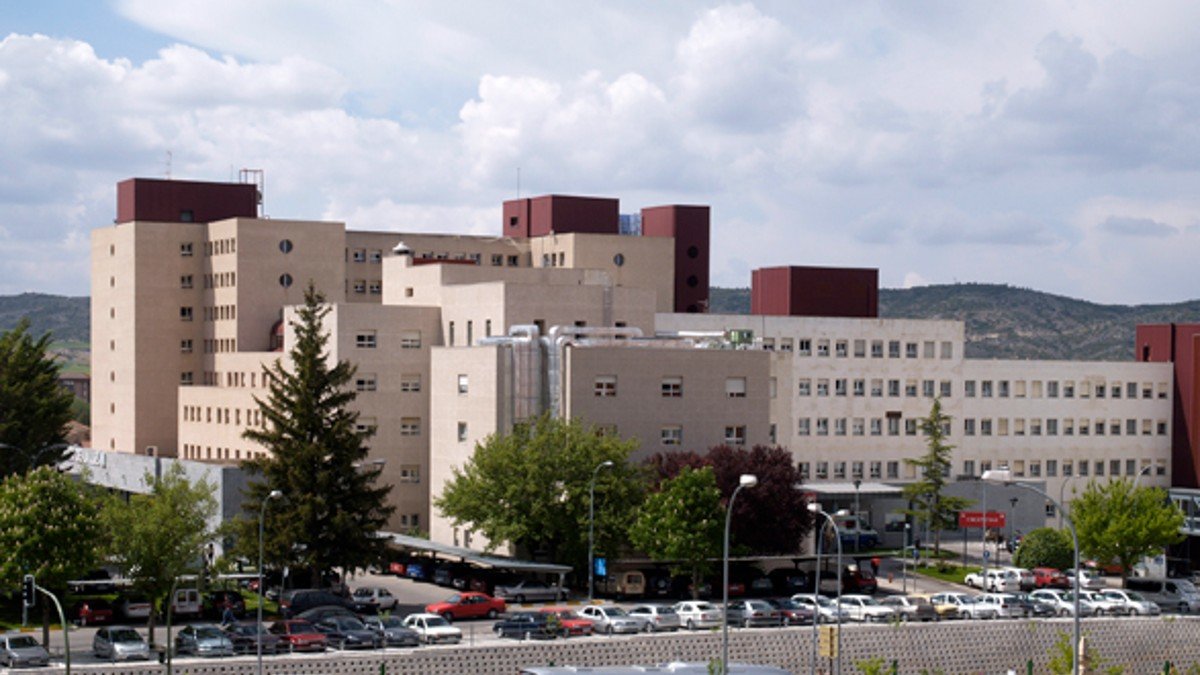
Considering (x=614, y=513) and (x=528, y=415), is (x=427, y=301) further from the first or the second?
(x=614, y=513)

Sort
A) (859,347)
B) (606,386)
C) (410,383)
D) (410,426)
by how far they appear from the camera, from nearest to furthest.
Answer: (606,386)
(410,383)
(410,426)
(859,347)

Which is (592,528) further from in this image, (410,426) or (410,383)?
(410,383)

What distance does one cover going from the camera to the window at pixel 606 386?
3482 inches

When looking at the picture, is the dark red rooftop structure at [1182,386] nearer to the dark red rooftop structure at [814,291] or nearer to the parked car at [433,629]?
the dark red rooftop structure at [814,291]

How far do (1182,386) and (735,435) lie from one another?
47015mm

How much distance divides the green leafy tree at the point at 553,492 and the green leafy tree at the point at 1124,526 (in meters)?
26.7

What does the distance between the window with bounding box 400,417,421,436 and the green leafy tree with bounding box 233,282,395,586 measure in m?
22.3

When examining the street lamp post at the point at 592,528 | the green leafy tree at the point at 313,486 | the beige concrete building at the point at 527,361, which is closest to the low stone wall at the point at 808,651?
the street lamp post at the point at 592,528

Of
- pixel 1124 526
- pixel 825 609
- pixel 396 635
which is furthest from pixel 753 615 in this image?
pixel 1124 526

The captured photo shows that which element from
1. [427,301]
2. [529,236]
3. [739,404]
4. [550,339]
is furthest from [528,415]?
[529,236]

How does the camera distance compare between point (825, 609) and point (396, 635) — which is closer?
point (396, 635)

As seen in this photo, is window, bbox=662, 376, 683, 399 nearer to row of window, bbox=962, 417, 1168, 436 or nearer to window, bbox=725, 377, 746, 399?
window, bbox=725, 377, 746, 399

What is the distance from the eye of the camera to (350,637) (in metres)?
65.6

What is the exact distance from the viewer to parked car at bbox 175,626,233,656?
205ft
